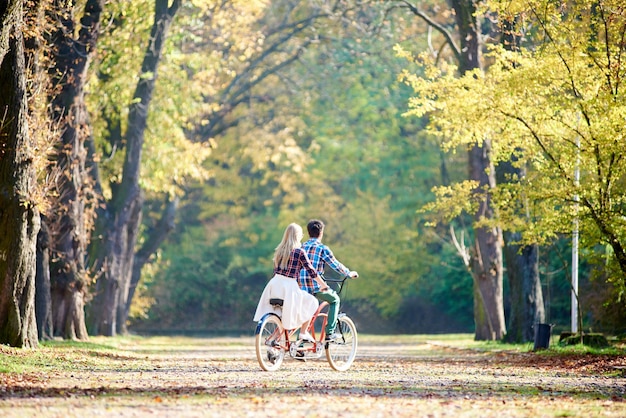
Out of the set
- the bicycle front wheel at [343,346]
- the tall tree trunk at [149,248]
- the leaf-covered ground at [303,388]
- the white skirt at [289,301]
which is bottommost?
the leaf-covered ground at [303,388]

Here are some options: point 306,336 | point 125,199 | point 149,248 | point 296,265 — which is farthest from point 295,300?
point 149,248

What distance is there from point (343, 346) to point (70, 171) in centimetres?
986

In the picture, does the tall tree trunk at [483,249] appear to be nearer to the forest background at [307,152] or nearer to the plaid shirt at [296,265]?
the forest background at [307,152]

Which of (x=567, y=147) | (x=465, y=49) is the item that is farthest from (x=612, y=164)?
(x=465, y=49)

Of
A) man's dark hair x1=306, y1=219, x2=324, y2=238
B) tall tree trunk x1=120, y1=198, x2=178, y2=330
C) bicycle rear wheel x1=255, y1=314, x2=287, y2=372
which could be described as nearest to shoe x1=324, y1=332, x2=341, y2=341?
bicycle rear wheel x1=255, y1=314, x2=287, y2=372

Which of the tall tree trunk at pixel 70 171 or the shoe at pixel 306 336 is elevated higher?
the tall tree trunk at pixel 70 171

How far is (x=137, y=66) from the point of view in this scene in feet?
97.7

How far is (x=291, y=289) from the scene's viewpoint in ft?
50.0

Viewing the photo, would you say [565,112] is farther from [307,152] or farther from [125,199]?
[307,152]

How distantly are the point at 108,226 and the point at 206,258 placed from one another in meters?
25.7

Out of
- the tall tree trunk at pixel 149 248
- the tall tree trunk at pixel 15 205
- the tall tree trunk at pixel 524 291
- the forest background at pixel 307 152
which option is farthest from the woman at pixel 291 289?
the tall tree trunk at pixel 149 248

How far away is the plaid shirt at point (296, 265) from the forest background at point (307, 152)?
5.00m

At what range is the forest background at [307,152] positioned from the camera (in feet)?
66.5

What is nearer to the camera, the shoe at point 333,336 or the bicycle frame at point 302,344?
the bicycle frame at point 302,344
